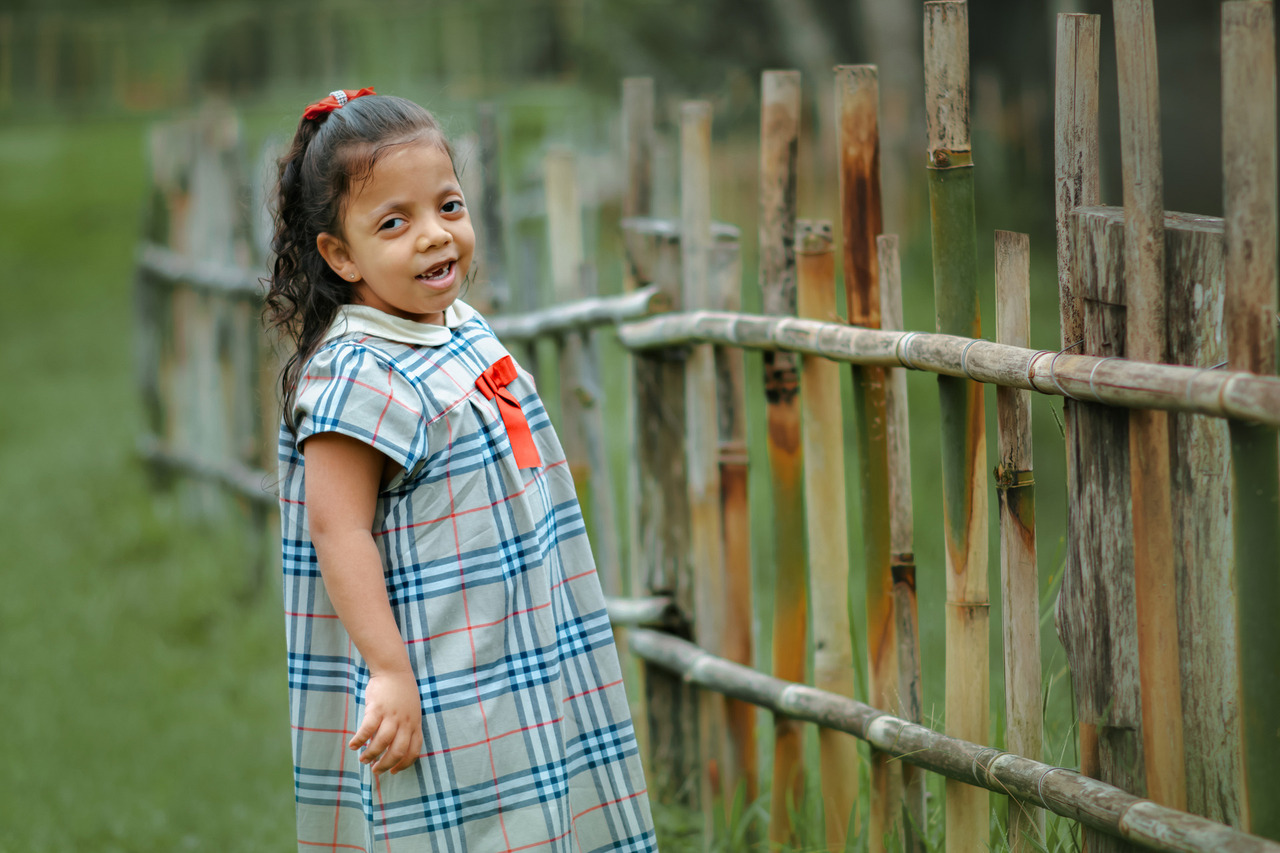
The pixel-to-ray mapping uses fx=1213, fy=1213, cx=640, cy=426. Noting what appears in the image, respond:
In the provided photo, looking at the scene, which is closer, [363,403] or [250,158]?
[363,403]

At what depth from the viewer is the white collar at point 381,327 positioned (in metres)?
1.73

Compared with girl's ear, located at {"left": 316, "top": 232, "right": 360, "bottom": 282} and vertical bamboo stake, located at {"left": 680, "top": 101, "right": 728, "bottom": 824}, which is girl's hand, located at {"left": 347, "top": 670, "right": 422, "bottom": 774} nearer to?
girl's ear, located at {"left": 316, "top": 232, "right": 360, "bottom": 282}

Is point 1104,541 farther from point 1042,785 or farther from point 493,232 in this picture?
point 493,232

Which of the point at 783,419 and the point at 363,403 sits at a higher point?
the point at 363,403

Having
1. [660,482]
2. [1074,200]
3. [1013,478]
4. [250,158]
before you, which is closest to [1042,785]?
[1013,478]

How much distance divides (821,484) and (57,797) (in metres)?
2.39

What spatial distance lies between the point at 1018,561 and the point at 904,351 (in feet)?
1.28

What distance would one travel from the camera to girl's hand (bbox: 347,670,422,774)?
1.63 m

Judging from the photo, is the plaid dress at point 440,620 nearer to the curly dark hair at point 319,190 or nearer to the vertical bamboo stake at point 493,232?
the curly dark hair at point 319,190

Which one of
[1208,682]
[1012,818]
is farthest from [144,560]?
[1208,682]

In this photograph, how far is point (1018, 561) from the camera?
6.28 feet

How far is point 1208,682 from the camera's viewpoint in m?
1.68

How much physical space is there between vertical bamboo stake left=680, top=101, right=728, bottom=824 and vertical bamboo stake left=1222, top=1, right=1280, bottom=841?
53.5 inches

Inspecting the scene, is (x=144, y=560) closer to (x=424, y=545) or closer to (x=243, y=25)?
(x=424, y=545)
